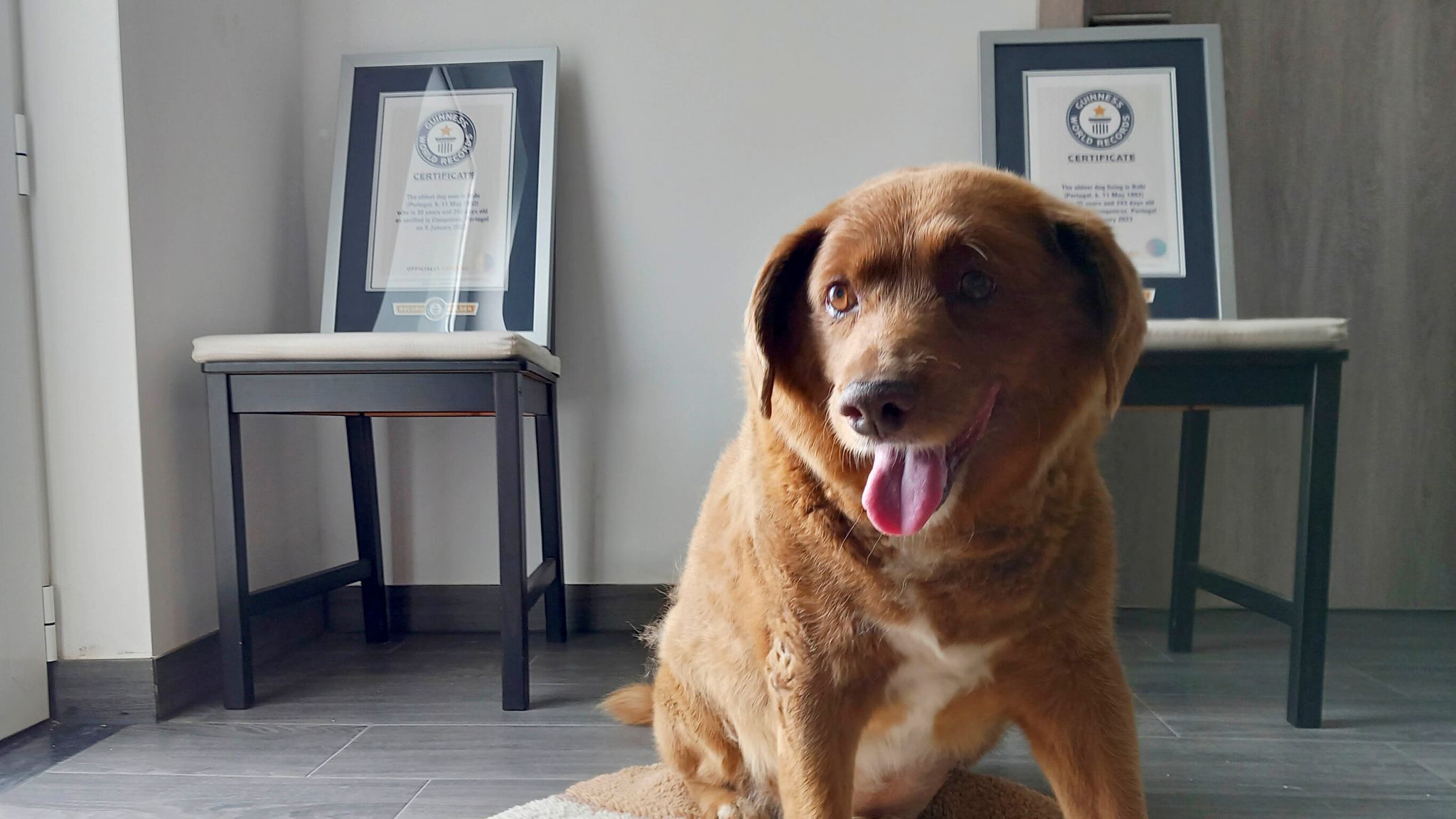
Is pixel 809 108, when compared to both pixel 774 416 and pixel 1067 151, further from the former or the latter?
pixel 774 416

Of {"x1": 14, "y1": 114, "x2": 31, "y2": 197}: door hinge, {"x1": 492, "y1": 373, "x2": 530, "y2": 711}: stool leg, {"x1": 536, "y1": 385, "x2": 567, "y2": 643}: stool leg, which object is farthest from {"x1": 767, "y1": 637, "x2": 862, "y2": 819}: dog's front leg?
{"x1": 14, "y1": 114, "x2": 31, "y2": 197}: door hinge

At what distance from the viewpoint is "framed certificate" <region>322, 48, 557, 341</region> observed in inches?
84.2

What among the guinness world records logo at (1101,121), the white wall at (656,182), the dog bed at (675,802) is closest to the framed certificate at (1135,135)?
the guinness world records logo at (1101,121)

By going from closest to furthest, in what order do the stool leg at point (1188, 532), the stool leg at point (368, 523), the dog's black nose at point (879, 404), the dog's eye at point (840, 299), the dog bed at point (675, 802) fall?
the dog's black nose at point (879, 404)
the dog's eye at point (840, 299)
the dog bed at point (675, 802)
the stool leg at point (1188, 532)
the stool leg at point (368, 523)

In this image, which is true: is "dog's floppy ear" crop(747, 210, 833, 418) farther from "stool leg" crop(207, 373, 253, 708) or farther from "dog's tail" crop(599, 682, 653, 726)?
"stool leg" crop(207, 373, 253, 708)

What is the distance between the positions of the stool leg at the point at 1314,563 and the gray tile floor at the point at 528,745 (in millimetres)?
73

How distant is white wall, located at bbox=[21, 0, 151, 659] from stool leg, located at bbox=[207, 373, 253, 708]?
13 cm

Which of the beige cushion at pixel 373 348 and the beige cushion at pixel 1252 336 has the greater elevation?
the beige cushion at pixel 373 348

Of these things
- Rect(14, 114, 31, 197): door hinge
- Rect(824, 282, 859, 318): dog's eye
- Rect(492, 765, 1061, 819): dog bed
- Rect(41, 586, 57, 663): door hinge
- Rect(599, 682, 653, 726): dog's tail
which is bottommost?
Rect(492, 765, 1061, 819): dog bed

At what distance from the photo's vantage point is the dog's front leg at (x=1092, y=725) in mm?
890

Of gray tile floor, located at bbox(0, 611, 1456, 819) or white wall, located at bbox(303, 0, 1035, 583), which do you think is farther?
white wall, located at bbox(303, 0, 1035, 583)

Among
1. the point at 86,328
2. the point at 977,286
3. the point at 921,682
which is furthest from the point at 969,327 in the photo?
the point at 86,328

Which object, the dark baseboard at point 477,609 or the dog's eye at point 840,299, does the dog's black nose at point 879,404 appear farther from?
the dark baseboard at point 477,609

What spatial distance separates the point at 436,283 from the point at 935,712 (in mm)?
1701
